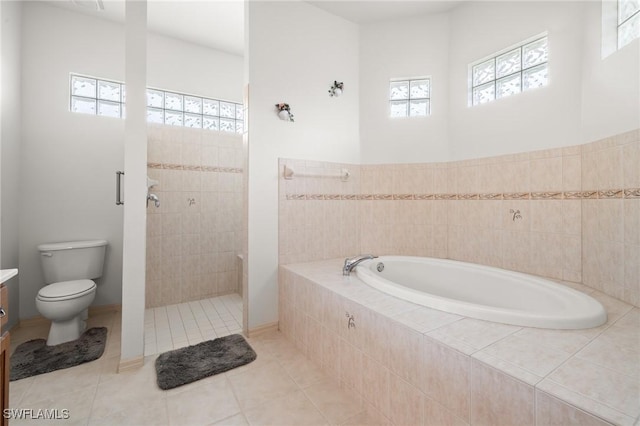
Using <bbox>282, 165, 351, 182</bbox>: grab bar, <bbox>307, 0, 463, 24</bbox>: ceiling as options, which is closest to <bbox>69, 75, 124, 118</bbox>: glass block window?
<bbox>282, 165, 351, 182</bbox>: grab bar

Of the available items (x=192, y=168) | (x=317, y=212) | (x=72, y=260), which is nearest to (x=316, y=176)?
(x=317, y=212)

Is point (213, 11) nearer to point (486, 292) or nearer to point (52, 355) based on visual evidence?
point (52, 355)

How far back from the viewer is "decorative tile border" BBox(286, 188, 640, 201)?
162 cm

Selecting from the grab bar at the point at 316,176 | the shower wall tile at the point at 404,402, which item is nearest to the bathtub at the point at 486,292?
the shower wall tile at the point at 404,402

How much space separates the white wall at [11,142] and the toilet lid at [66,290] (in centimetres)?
44

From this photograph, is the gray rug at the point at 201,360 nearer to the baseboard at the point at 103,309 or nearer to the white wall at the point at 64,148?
the baseboard at the point at 103,309

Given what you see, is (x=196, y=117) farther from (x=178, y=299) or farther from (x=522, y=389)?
(x=522, y=389)

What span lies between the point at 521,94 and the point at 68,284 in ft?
12.6

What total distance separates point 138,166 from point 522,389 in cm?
223

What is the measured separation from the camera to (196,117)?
3.13 metres

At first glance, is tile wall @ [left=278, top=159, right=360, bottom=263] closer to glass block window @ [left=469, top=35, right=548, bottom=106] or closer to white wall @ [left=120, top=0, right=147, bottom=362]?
white wall @ [left=120, top=0, right=147, bottom=362]

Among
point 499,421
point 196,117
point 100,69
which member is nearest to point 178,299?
point 196,117

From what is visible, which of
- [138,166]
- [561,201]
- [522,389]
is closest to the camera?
[522,389]

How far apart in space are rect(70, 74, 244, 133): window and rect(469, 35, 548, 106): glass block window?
8.38 feet
